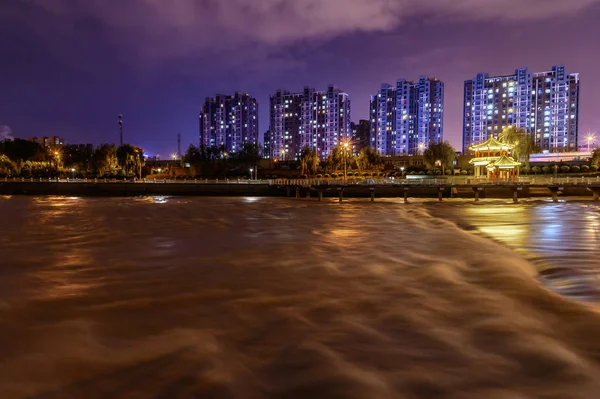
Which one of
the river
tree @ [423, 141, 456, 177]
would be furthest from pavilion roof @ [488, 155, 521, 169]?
the river

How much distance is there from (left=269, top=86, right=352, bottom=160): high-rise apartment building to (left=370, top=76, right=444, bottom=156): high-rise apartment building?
1565 centimetres

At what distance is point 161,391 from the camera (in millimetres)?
5465

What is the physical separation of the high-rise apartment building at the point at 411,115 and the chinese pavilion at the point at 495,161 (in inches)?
3747

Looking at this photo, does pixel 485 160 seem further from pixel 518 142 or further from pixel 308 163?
pixel 308 163

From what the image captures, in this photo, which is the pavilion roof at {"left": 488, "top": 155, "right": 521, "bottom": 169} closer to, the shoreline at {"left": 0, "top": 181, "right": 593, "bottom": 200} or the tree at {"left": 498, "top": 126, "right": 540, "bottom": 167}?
the shoreline at {"left": 0, "top": 181, "right": 593, "bottom": 200}

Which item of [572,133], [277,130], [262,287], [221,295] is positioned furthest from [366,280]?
[277,130]

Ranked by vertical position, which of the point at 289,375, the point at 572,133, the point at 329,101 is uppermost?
the point at 329,101

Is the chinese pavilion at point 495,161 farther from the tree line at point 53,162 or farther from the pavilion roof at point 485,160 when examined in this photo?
the tree line at point 53,162

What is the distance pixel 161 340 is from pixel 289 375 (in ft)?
7.66

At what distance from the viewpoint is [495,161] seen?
55.4 meters

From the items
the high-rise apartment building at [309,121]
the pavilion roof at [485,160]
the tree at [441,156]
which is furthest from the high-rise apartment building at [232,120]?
the pavilion roof at [485,160]

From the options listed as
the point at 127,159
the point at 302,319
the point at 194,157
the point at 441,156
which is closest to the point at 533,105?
the point at 441,156

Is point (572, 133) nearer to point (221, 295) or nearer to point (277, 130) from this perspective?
point (277, 130)

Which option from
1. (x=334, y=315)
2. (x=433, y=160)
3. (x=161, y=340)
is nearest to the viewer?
(x=161, y=340)
